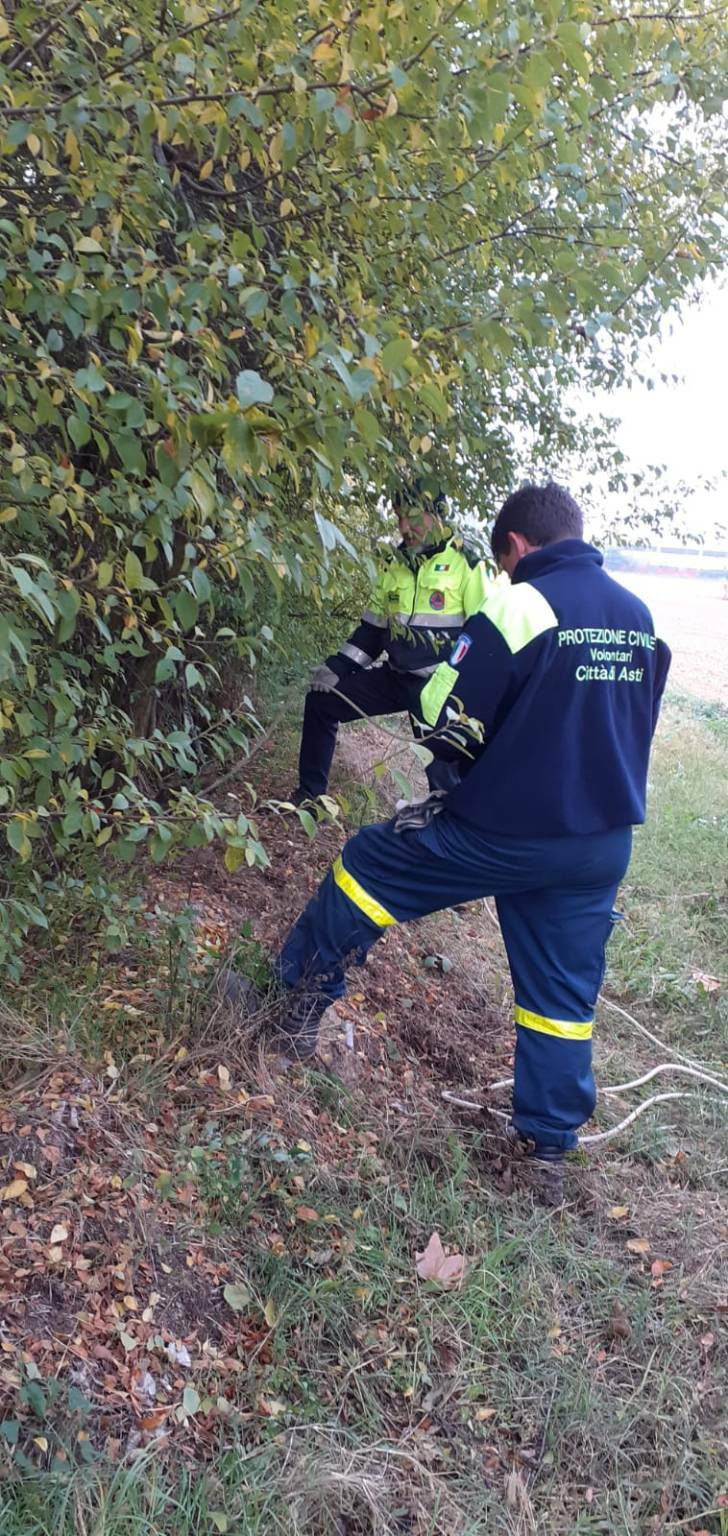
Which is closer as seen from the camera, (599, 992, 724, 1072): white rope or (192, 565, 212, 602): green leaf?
(192, 565, 212, 602): green leaf

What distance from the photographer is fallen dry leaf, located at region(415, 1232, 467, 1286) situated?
8.04ft

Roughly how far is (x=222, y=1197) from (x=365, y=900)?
86 centimetres

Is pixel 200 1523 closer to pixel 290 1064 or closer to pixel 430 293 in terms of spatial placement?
pixel 290 1064

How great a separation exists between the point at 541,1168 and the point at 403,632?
1910 mm

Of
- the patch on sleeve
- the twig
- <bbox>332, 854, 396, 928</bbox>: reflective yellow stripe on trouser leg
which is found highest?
the twig

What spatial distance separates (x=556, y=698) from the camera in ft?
8.50

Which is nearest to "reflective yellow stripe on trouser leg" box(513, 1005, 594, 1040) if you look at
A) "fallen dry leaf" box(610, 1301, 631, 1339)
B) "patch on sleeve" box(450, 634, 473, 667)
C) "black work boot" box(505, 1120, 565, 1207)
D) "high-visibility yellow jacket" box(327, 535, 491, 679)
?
"black work boot" box(505, 1120, 565, 1207)

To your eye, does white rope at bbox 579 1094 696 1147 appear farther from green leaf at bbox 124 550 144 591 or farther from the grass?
green leaf at bbox 124 550 144 591

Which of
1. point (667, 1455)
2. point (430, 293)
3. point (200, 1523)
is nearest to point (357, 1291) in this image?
point (200, 1523)

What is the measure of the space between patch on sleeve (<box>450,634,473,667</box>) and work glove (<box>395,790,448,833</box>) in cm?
38

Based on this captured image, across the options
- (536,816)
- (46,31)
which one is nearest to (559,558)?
(536,816)

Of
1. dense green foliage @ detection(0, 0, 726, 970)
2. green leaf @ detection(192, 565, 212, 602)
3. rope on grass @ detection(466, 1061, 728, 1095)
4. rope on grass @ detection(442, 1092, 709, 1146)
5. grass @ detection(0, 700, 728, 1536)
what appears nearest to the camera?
dense green foliage @ detection(0, 0, 726, 970)

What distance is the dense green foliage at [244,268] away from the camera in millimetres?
1560

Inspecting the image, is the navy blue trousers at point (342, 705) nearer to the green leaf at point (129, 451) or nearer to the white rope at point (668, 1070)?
the white rope at point (668, 1070)
